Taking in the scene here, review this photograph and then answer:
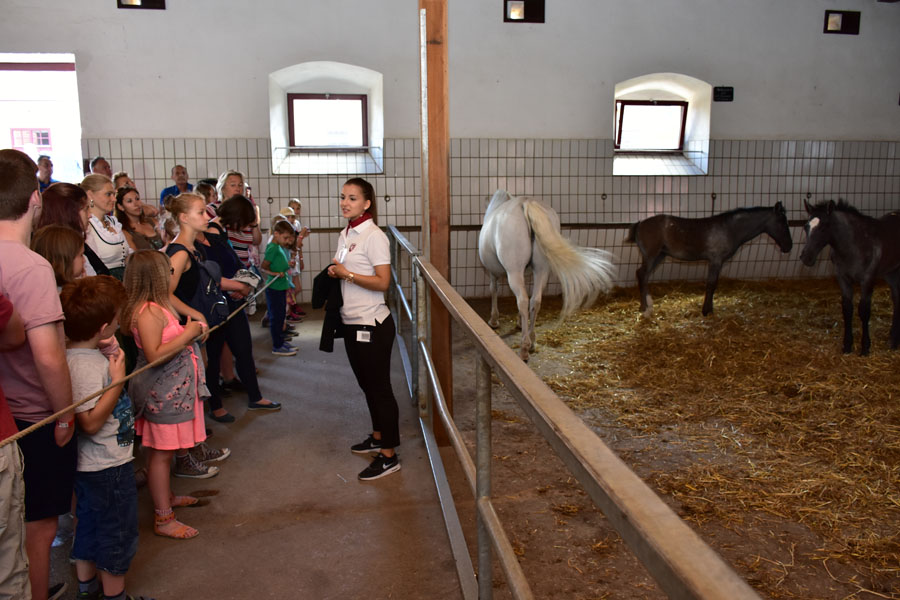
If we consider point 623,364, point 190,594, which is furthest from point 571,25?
point 190,594

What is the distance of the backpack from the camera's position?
123 inches

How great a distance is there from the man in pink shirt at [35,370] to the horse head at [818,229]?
5.29m

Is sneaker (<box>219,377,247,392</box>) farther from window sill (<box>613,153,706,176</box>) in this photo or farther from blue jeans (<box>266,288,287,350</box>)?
window sill (<box>613,153,706,176</box>)

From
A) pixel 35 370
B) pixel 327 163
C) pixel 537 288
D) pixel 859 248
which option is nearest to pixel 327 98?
pixel 327 163

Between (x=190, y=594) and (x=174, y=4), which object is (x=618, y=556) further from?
(x=174, y=4)

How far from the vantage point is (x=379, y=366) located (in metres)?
3.04

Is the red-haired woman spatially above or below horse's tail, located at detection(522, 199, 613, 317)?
above

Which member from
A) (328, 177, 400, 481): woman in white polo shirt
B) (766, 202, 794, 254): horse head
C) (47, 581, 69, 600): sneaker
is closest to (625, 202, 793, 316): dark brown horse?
(766, 202, 794, 254): horse head

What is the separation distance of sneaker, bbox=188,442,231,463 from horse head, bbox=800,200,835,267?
15.3 feet

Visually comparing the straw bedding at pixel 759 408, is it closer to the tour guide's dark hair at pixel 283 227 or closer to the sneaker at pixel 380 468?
the sneaker at pixel 380 468

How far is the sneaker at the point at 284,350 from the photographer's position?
5.15 metres

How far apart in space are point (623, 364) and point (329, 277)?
2747 millimetres

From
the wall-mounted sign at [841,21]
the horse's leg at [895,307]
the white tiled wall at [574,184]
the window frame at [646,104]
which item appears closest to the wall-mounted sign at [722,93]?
the window frame at [646,104]

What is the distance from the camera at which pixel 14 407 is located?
1.75 metres
